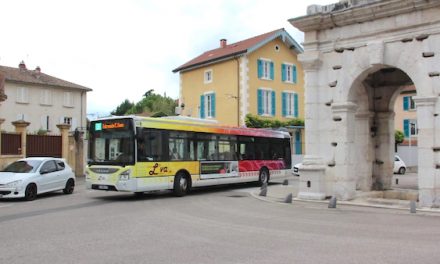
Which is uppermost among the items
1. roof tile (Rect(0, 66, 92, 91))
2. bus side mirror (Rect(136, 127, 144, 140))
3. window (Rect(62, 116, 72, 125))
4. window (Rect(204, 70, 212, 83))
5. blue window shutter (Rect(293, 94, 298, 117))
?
roof tile (Rect(0, 66, 92, 91))

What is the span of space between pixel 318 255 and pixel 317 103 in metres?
8.89

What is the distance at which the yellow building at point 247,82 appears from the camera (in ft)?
129

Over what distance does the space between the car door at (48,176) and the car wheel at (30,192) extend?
369 mm

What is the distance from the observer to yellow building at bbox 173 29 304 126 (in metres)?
39.2

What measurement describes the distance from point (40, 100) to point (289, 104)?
82.7 ft

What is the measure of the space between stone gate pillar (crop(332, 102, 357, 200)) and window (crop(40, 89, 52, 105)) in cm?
3998

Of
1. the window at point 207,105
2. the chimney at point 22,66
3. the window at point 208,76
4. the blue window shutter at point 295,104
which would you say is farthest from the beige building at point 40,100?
the blue window shutter at point 295,104

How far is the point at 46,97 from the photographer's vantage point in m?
49.1

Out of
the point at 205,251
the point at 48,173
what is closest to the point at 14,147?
the point at 48,173

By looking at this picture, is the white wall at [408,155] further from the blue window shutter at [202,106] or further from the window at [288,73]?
the blue window shutter at [202,106]

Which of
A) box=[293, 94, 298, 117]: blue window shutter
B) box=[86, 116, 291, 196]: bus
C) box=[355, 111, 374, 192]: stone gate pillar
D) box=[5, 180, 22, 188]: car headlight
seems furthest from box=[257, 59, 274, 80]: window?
box=[5, 180, 22, 188]: car headlight

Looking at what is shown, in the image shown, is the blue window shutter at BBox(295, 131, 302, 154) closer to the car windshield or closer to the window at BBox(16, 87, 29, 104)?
the window at BBox(16, 87, 29, 104)

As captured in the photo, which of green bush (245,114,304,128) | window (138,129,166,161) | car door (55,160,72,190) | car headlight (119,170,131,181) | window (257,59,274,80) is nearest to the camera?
car headlight (119,170,131,181)

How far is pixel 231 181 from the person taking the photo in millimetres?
20797
